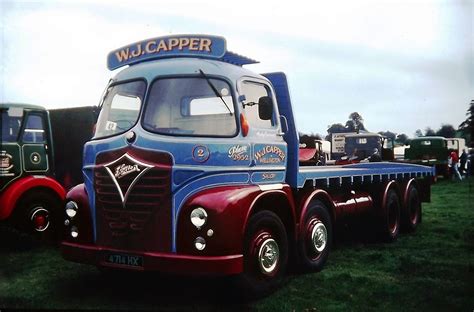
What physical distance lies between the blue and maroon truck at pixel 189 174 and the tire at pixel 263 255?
11 mm

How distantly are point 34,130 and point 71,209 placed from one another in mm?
3316

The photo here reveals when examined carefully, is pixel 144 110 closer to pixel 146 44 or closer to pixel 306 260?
Result: pixel 146 44

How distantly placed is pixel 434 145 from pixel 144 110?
21.5m

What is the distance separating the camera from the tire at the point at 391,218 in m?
7.64

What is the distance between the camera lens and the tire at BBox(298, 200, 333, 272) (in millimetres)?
5492

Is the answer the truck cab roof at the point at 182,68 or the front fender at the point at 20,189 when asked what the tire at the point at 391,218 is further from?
the front fender at the point at 20,189

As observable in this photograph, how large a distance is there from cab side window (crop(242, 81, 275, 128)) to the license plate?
1.78 meters

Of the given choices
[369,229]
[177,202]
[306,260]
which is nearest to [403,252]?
[369,229]

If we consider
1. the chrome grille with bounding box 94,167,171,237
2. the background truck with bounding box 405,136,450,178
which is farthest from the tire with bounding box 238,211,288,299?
the background truck with bounding box 405,136,450,178

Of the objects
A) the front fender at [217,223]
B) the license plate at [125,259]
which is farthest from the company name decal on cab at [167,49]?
the license plate at [125,259]

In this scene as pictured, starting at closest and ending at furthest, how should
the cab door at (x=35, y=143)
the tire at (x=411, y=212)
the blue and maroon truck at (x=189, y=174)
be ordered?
1. the blue and maroon truck at (x=189, y=174)
2. the cab door at (x=35, y=143)
3. the tire at (x=411, y=212)

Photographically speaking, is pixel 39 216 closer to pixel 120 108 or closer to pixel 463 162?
pixel 120 108

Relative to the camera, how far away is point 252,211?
464 centimetres

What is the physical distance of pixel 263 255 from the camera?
4637mm
